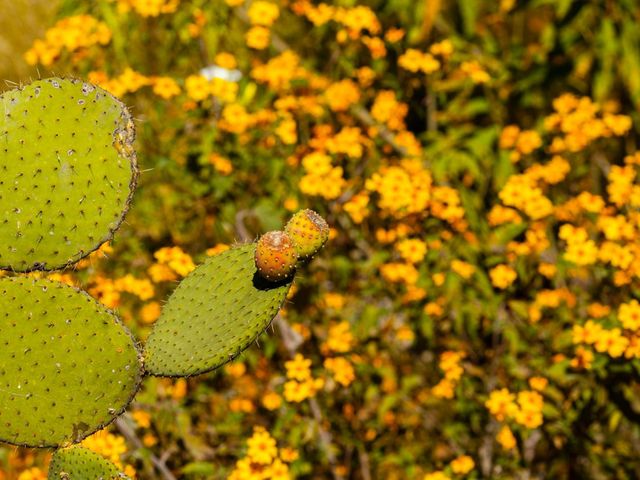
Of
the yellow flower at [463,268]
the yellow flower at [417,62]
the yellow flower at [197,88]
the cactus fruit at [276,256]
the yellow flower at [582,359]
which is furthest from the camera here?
the yellow flower at [417,62]

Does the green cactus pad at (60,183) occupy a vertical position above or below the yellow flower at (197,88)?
above

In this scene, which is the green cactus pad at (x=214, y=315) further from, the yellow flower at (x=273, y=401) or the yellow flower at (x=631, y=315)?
the yellow flower at (x=631, y=315)

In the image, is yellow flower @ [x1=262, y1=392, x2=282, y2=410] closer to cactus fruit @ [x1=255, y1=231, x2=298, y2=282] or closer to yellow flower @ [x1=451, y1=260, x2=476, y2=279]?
yellow flower @ [x1=451, y1=260, x2=476, y2=279]

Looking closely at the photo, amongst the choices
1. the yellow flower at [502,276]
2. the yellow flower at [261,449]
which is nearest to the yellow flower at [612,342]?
the yellow flower at [502,276]

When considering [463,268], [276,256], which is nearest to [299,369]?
[463,268]

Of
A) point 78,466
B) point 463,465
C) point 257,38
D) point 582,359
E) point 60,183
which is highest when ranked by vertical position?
point 60,183

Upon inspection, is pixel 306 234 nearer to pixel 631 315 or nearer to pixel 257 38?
pixel 631 315

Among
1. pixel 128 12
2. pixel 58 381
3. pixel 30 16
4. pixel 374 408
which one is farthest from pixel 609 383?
pixel 30 16
